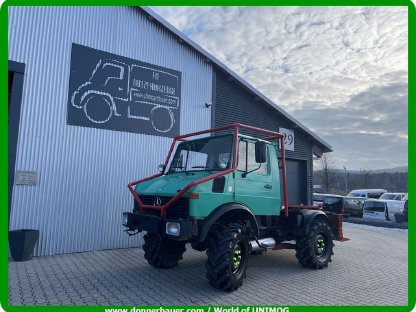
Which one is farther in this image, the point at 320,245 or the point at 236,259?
the point at 320,245

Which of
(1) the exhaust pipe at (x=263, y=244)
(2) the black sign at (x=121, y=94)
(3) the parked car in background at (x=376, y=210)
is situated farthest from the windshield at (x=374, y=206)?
(1) the exhaust pipe at (x=263, y=244)

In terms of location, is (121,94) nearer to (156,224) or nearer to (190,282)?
(156,224)

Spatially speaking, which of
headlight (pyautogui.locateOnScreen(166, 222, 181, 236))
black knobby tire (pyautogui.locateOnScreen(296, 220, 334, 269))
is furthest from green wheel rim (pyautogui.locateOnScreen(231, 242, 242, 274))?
black knobby tire (pyautogui.locateOnScreen(296, 220, 334, 269))

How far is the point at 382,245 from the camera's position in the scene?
437 inches

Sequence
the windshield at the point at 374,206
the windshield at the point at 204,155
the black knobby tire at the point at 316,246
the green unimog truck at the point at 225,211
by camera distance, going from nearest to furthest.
A: the green unimog truck at the point at 225,211 → the windshield at the point at 204,155 → the black knobby tire at the point at 316,246 → the windshield at the point at 374,206

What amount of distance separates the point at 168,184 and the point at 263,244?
230 centimetres

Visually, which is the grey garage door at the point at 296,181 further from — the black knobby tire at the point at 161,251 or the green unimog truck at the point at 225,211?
the black knobby tire at the point at 161,251

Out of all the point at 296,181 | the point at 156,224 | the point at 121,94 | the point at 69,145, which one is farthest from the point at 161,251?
the point at 296,181

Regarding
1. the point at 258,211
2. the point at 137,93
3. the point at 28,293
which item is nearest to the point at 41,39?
the point at 137,93

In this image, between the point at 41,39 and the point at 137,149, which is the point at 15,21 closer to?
the point at 41,39

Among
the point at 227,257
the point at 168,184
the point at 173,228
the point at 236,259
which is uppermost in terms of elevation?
the point at 168,184

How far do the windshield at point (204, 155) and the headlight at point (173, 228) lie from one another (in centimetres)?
142

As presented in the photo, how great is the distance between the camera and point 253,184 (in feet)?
21.0

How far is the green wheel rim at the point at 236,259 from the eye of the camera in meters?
5.54
